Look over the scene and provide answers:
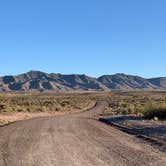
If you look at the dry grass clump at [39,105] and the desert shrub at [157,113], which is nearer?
the desert shrub at [157,113]

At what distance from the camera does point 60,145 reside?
734 inches

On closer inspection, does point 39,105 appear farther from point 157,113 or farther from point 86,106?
point 157,113

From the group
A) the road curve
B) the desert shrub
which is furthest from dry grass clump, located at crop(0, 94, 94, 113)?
the road curve

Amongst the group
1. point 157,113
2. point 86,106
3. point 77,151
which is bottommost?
point 77,151

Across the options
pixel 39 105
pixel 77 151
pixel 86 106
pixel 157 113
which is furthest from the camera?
pixel 86 106

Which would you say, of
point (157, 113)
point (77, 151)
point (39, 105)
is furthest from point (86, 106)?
point (77, 151)

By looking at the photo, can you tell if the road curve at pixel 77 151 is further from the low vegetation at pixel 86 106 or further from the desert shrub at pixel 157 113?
the low vegetation at pixel 86 106

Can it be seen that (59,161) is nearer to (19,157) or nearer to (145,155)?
(19,157)

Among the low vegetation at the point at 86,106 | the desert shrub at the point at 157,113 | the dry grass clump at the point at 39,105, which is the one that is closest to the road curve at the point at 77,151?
the desert shrub at the point at 157,113

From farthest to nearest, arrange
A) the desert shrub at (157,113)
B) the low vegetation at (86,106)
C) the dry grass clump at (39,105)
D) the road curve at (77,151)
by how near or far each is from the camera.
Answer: the dry grass clump at (39,105) < the low vegetation at (86,106) < the desert shrub at (157,113) < the road curve at (77,151)

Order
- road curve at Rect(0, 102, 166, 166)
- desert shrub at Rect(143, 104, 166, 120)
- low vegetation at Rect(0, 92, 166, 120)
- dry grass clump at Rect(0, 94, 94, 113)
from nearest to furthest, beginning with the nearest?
road curve at Rect(0, 102, 166, 166), desert shrub at Rect(143, 104, 166, 120), low vegetation at Rect(0, 92, 166, 120), dry grass clump at Rect(0, 94, 94, 113)

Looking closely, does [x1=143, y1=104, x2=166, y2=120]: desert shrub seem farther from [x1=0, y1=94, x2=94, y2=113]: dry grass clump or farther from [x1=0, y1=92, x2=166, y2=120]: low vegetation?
[x1=0, y1=94, x2=94, y2=113]: dry grass clump

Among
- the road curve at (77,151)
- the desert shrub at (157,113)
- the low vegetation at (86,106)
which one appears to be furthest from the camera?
the low vegetation at (86,106)

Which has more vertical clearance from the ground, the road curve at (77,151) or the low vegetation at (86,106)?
the low vegetation at (86,106)
